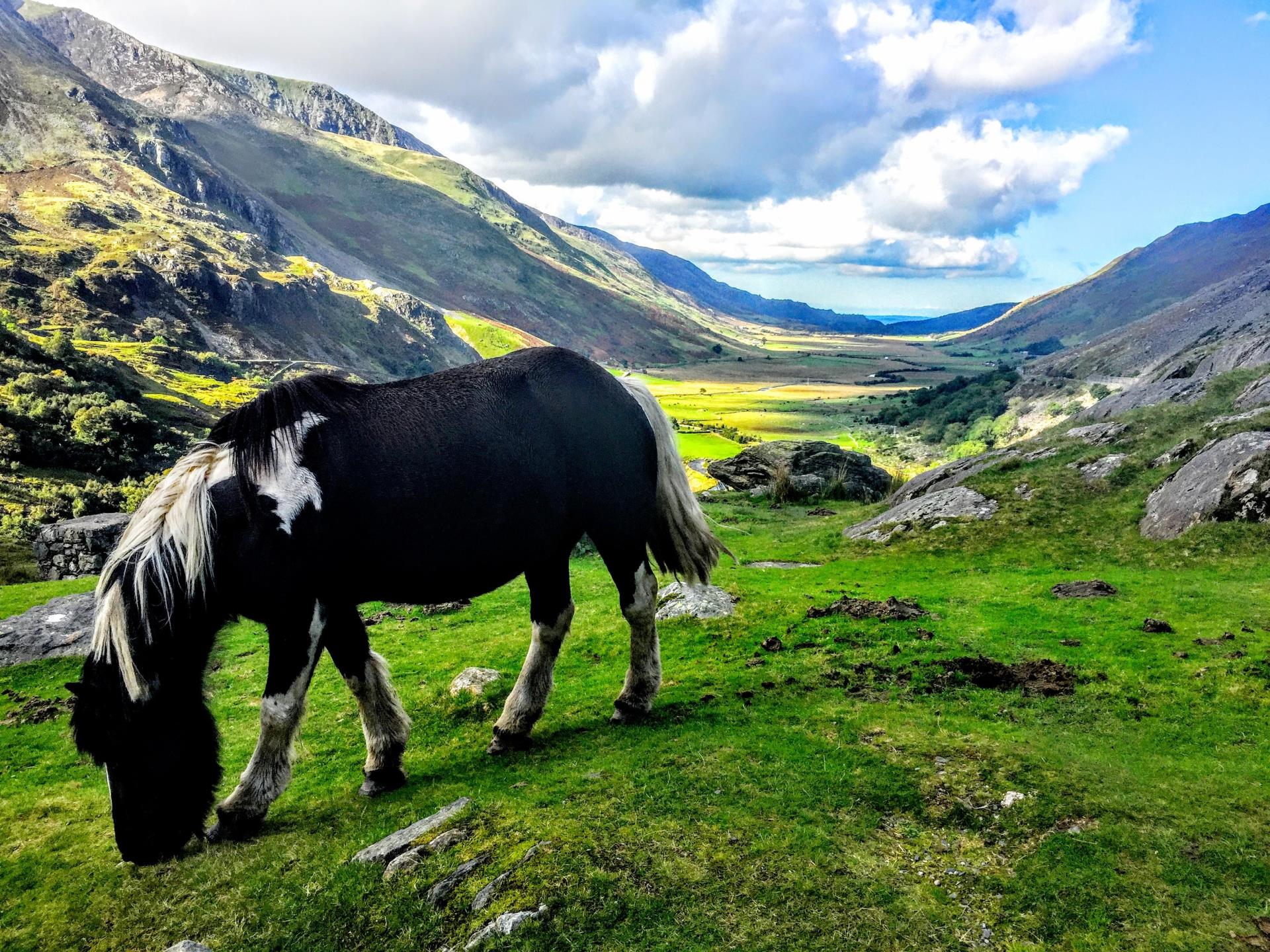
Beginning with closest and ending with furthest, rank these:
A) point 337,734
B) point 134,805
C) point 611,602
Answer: point 134,805 → point 337,734 → point 611,602

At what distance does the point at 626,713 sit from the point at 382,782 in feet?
8.79

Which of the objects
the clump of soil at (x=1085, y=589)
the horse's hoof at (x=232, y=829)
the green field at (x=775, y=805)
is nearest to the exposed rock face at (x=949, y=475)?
the clump of soil at (x=1085, y=589)

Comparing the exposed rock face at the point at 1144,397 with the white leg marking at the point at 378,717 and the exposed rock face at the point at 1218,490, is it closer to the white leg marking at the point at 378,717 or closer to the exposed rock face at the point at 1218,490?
the exposed rock face at the point at 1218,490

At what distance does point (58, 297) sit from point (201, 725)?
109303 mm

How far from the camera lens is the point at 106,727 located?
219 inches

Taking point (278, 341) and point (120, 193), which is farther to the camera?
point (120, 193)

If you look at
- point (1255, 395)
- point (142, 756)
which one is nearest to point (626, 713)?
point (142, 756)

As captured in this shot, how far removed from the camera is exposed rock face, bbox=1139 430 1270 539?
1412cm

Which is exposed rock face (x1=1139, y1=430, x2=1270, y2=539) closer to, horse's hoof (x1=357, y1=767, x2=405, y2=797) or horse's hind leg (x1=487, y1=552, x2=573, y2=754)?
horse's hind leg (x1=487, y1=552, x2=573, y2=754)

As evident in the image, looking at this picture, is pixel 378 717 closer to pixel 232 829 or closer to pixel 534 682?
pixel 232 829

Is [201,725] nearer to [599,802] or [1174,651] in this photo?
[599,802]

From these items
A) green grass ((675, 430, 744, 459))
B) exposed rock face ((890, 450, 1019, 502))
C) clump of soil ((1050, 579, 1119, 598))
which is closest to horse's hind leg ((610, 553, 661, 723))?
clump of soil ((1050, 579, 1119, 598))

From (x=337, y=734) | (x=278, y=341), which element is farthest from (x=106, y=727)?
(x=278, y=341)

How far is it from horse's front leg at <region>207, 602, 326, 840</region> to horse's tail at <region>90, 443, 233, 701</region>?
0.79 m
